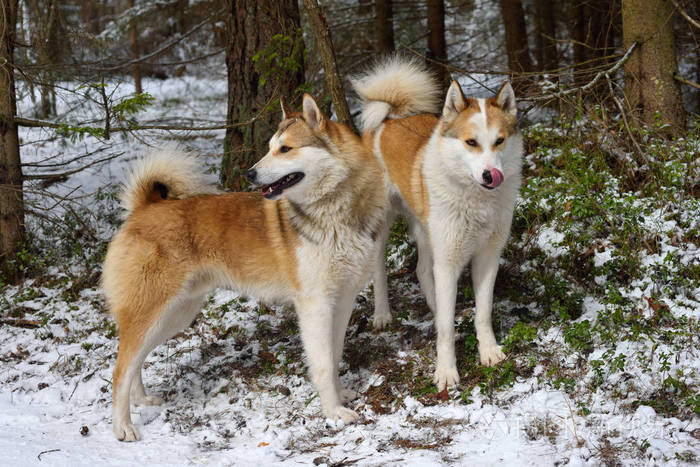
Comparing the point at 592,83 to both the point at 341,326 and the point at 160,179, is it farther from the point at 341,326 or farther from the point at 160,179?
the point at 160,179

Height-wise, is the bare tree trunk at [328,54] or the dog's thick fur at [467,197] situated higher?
the bare tree trunk at [328,54]

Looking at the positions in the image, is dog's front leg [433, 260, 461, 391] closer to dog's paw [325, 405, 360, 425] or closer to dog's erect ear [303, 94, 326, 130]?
dog's paw [325, 405, 360, 425]

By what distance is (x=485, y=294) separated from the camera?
3850mm

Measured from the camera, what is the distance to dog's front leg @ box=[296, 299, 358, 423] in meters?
3.54

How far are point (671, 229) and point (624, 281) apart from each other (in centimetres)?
66

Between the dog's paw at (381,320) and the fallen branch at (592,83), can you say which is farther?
the fallen branch at (592,83)

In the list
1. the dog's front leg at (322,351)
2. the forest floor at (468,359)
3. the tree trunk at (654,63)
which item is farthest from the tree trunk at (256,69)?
the tree trunk at (654,63)

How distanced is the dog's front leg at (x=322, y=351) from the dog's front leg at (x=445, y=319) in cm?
64

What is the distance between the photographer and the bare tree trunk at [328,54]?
5.15 meters

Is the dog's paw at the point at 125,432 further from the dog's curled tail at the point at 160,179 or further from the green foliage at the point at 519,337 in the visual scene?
the green foliage at the point at 519,337

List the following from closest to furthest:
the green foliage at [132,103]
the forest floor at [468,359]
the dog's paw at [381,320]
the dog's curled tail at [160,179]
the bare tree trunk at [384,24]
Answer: the forest floor at [468,359]
the dog's curled tail at [160,179]
the green foliage at [132,103]
the dog's paw at [381,320]
the bare tree trunk at [384,24]

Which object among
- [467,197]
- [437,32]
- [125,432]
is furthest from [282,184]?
[437,32]

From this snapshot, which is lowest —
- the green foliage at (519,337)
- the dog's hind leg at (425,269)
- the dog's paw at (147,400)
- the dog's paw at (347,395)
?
the dog's paw at (347,395)

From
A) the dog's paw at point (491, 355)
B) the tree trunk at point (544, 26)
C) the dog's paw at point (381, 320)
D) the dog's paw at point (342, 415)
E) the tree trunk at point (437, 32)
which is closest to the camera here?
the dog's paw at point (342, 415)
